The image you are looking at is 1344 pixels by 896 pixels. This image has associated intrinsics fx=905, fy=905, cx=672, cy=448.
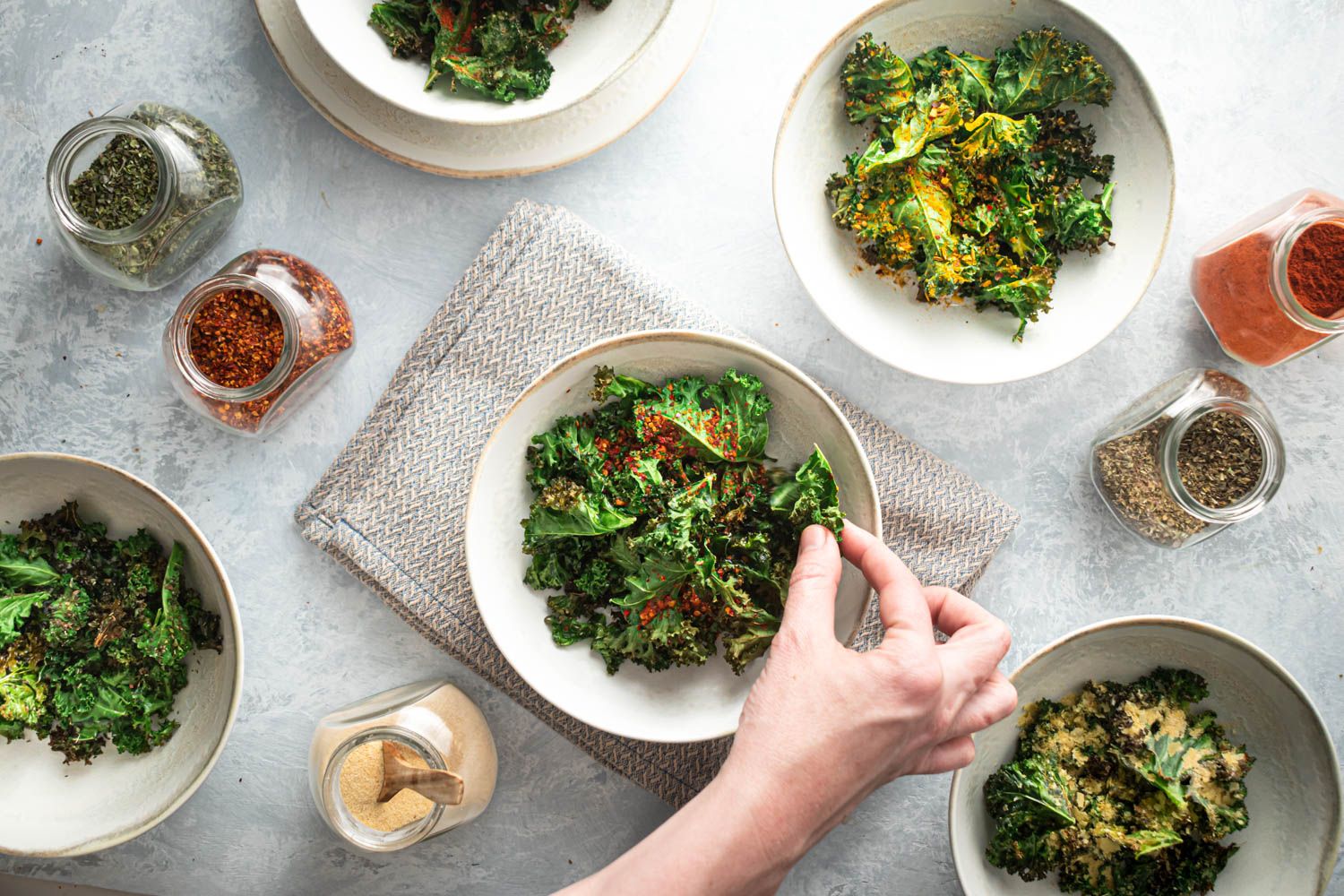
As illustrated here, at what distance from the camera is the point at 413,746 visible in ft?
5.08

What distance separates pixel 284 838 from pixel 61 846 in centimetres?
38

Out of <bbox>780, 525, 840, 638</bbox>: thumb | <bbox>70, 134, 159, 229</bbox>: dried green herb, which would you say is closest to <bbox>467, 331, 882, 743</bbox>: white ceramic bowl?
<bbox>780, 525, 840, 638</bbox>: thumb

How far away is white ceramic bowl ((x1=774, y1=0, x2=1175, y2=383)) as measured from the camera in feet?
5.19

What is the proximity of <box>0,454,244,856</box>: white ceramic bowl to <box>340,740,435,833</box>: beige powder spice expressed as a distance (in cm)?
22

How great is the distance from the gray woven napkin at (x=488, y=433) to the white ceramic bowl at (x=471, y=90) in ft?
0.68

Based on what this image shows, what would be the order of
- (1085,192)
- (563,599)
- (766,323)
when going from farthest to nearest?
(766,323), (1085,192), (563,599)

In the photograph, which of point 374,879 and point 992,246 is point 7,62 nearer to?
point 374,879

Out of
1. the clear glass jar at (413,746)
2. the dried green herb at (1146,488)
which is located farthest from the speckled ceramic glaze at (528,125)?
the dried green herb at (1146,488)

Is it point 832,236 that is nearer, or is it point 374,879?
point 832,236

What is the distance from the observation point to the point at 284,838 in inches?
71.5

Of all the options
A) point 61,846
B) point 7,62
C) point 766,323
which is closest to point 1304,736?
point 766,323

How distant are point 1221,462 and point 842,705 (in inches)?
37.6

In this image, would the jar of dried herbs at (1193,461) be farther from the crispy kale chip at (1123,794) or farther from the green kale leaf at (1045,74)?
the green kale leaf at (1045,74)

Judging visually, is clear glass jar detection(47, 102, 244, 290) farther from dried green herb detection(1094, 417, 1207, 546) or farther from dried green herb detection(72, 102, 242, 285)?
dried green herb detection(1094, 417, 1207, 546)
